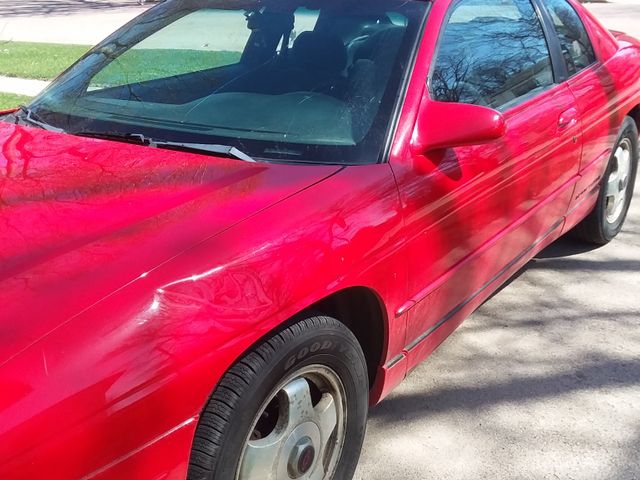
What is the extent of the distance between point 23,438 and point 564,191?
295cm

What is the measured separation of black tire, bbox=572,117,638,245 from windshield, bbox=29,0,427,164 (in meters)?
2.10

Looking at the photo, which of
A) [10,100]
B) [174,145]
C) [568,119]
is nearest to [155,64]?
[174,145]

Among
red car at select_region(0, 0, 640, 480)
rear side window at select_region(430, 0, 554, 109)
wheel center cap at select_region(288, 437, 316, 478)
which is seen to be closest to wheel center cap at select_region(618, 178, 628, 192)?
red car at select_region(0, 0, 640, 480)

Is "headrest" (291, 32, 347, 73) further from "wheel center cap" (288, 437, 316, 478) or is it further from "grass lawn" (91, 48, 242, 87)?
"wheel center cap" (288, 437, 316, 478)

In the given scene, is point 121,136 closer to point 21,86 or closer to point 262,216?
point 262,216

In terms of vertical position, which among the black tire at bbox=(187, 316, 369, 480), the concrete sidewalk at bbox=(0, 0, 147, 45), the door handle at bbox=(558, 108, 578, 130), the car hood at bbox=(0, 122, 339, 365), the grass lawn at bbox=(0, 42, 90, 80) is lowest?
the concrete sidewalk at bbox=(0, 0, 147, 45)

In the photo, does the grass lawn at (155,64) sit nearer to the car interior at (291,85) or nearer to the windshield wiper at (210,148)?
the car interior at (291,85)

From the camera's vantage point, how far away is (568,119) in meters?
3.55

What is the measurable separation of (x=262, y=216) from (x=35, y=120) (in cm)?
135

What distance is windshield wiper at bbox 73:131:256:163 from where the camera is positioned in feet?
7.96

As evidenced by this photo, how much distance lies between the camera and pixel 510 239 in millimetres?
3230

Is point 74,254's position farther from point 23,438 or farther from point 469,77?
point 469,77

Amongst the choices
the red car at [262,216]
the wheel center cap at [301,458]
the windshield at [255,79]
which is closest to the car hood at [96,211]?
the red car at [262,216]

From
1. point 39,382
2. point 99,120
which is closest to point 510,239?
point 99,120
